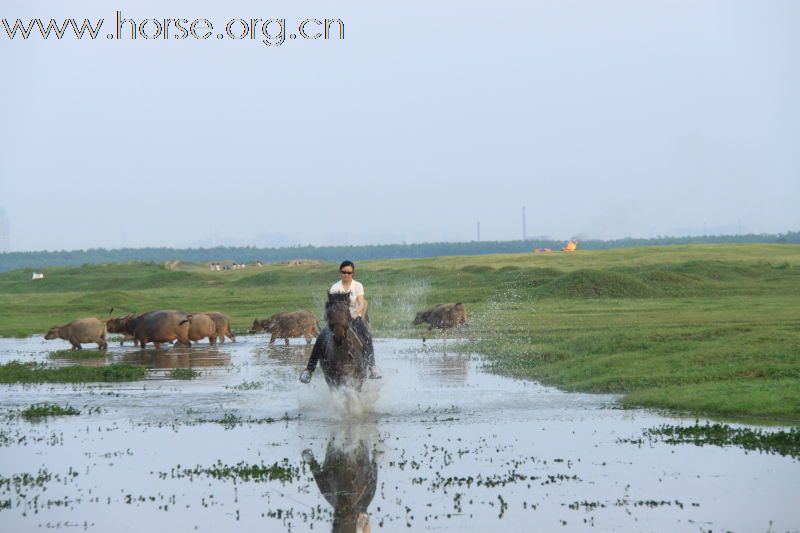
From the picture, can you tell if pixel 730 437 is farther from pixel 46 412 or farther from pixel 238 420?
pixel 46 412

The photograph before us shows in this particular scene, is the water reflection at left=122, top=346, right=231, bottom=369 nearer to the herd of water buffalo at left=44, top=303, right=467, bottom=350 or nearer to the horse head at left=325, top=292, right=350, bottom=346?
the herd of water buffalo at left=44, top=303, right=467, bottom=350

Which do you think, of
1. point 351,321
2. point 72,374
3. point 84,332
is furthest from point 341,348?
point 84,332

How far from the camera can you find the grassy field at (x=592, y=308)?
20875mm

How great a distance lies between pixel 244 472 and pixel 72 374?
13.1 metres

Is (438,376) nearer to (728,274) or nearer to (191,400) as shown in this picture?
(191,400)

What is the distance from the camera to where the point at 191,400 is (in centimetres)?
2047

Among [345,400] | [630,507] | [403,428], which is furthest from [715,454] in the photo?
[345,400]

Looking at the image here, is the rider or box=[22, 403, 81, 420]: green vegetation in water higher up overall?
the rider

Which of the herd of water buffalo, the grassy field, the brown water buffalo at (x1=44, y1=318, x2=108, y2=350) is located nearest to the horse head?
the grassy field

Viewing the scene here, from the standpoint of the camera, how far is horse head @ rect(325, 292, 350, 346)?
16.7m

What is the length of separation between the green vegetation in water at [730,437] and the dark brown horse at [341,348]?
458 cm

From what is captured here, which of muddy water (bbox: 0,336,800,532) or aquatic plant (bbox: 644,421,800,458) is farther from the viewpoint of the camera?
aquatic plant (bbox: 644,421,800,458)

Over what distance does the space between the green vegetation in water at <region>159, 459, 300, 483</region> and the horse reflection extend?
32 cm

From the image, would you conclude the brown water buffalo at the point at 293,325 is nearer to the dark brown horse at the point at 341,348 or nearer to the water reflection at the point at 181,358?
the water reflection at the point at 181,358
